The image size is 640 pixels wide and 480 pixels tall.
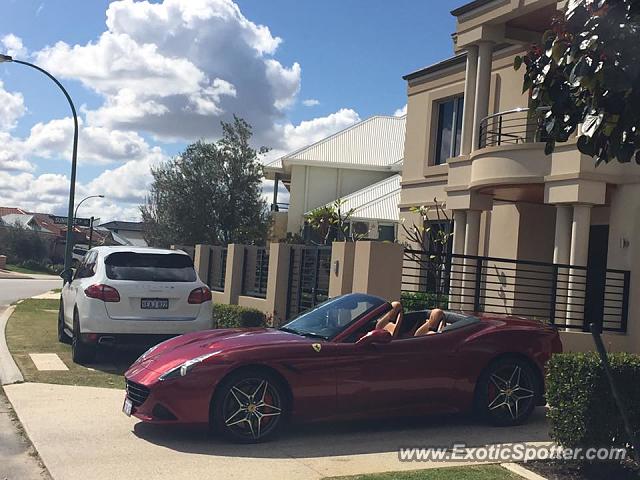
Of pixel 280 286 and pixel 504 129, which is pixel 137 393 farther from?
pixel 504 129

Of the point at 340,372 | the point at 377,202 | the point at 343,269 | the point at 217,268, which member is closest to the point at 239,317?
the point at 343,269

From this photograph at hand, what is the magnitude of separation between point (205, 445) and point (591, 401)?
3174 millimetres

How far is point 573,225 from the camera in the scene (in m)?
13.1

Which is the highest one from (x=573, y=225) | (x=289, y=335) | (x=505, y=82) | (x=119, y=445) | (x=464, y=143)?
(x=505, y=82)

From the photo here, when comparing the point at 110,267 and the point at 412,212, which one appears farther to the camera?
the point at 412,212

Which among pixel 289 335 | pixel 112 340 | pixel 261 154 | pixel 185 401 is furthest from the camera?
pixel 261 154

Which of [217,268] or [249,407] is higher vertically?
[217,268]

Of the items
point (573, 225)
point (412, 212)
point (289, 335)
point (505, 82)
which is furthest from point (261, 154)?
point (289, 335)

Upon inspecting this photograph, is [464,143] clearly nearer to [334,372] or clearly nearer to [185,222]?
[334,372]

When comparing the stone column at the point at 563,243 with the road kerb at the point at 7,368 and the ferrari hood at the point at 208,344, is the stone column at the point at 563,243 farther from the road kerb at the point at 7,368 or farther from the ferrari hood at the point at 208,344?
the road kerb at the point at 7,368

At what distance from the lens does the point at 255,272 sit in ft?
55.9

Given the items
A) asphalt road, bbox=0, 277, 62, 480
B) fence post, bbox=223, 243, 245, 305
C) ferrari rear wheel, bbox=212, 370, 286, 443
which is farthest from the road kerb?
fence post, bbox=223, 243, 245, 305

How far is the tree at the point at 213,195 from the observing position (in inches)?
1179

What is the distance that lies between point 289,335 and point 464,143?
999 centimetres
